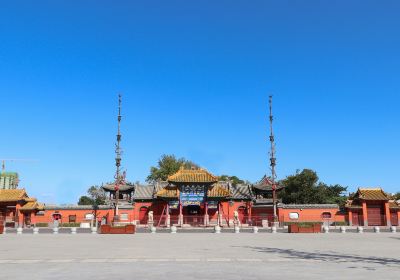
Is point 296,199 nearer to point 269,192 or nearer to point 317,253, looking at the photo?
point 269,192

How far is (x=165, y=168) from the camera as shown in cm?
8719

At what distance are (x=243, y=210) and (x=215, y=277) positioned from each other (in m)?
44.8

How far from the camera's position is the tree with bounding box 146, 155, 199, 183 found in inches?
3374

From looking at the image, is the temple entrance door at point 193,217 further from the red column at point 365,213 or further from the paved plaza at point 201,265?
the paved plaza at point 201,265

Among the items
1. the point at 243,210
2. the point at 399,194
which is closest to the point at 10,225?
the point at 243,210

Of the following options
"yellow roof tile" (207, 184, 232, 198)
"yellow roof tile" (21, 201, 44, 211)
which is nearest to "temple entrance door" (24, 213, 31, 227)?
"yellow roof tile" (21, 201, 44, 211)

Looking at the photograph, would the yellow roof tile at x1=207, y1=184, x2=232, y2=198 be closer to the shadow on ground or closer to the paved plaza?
the paved plaza

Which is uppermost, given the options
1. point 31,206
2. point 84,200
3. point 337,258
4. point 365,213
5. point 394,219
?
Result: point 84,200

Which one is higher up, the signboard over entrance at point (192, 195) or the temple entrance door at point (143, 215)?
the signboard over entrance at point (192, 195)

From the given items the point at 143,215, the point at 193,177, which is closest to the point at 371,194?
the point at 193,177

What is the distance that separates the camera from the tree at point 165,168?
85688mm

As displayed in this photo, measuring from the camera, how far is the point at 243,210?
55156mm

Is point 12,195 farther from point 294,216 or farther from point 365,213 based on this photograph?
point 365,213

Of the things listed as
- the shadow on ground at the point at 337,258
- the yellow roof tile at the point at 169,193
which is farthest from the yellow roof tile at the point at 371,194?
the shadow on ground at the point at 337,258
